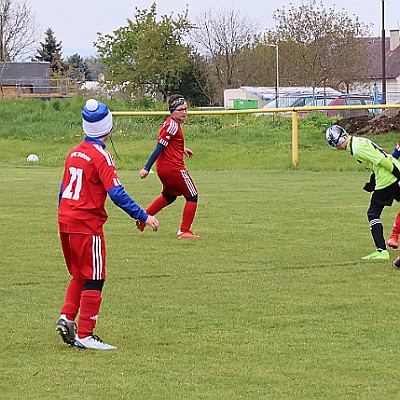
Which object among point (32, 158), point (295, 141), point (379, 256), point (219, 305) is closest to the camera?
point (219, 305)

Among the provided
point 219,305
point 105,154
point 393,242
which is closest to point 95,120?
point 105,154

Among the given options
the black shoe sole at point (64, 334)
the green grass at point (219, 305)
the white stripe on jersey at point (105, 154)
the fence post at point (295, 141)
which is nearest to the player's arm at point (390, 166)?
the green grass at point (219, 305)

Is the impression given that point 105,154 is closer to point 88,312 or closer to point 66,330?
point 88,312

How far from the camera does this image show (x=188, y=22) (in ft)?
198

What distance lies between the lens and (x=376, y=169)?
9.55 meters

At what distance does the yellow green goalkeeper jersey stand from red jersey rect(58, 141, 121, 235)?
4008 mm

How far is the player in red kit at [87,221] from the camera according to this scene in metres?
6.07

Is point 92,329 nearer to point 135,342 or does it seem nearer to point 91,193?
point 135,342

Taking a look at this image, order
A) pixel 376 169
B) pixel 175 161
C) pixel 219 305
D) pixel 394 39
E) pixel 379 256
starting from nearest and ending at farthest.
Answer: pixel 219 305
pixel 376 169
pixel 379 256
pixel 175 161
pixel 394 39

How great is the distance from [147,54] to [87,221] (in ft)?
174

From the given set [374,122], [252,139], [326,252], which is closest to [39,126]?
[252,139]

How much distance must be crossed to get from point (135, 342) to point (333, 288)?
2.52 meters

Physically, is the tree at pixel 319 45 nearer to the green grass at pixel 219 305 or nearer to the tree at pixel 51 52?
the tree at pixel 51 52

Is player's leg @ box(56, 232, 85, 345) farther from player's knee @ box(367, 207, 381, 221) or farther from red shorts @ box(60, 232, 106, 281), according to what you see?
player's knee @ box(367, 207, 381, 221)
